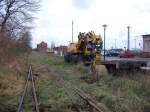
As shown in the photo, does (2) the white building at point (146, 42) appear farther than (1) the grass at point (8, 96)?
Yes

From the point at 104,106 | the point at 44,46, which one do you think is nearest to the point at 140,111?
the point at 104,106

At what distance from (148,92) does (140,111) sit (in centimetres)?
356

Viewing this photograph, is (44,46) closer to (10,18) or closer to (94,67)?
(10,18)

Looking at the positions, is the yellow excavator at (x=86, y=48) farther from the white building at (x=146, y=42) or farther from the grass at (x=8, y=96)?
the white building at (x=146, y=42)

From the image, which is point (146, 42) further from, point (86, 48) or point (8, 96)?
point (8, 96)

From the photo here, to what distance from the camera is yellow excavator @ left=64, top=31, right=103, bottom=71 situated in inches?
1764

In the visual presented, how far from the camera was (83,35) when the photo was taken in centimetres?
4731

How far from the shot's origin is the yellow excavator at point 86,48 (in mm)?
44812

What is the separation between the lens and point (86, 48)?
159 feet

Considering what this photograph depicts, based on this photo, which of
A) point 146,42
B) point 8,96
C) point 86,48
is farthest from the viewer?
point 146,42

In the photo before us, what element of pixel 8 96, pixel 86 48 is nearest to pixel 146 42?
pixel 86 48

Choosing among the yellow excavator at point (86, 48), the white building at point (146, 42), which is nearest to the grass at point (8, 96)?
the yellow excavator at point (86, 48)

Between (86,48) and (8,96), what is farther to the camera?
(86,48)

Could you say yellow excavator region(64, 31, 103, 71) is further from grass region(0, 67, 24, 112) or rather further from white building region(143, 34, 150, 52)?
white building region(143, 34, 150, 52)
